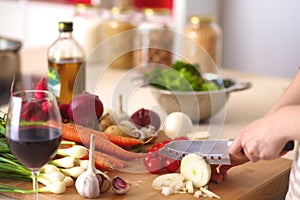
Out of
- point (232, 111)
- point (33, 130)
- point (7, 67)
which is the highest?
point (33, 130)

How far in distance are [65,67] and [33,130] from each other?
2.59ft

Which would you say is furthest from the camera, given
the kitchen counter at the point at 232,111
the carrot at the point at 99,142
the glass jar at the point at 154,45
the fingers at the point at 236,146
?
the glass jar at the point at 154,45

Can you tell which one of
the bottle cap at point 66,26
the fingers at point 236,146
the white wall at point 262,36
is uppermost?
the bottle cap at point 66,26

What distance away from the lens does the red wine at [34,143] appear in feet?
3.59

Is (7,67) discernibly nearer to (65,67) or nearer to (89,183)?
(65,67)

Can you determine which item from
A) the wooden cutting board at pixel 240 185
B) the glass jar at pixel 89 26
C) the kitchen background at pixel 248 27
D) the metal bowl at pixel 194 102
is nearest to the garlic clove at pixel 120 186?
the wooden cutting board at pixel 240 185

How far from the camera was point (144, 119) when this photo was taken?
1.65 m

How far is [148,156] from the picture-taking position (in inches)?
56.6

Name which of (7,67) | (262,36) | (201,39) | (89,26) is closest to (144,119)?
(7,67)

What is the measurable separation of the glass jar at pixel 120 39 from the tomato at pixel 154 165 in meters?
1.20

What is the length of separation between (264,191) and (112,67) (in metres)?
1.36

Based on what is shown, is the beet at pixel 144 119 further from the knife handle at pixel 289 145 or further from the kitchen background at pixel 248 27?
the kitchen background at pixel 248 27

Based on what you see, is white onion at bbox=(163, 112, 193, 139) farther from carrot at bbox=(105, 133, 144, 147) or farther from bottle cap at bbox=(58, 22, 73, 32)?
bottle cap at bbox=(58, 22, 73, 32)

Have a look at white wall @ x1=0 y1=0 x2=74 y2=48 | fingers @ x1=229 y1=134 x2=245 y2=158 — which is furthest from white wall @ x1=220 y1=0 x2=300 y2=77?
fingers @ x1=229 y1=134 x2=245 y2=158
